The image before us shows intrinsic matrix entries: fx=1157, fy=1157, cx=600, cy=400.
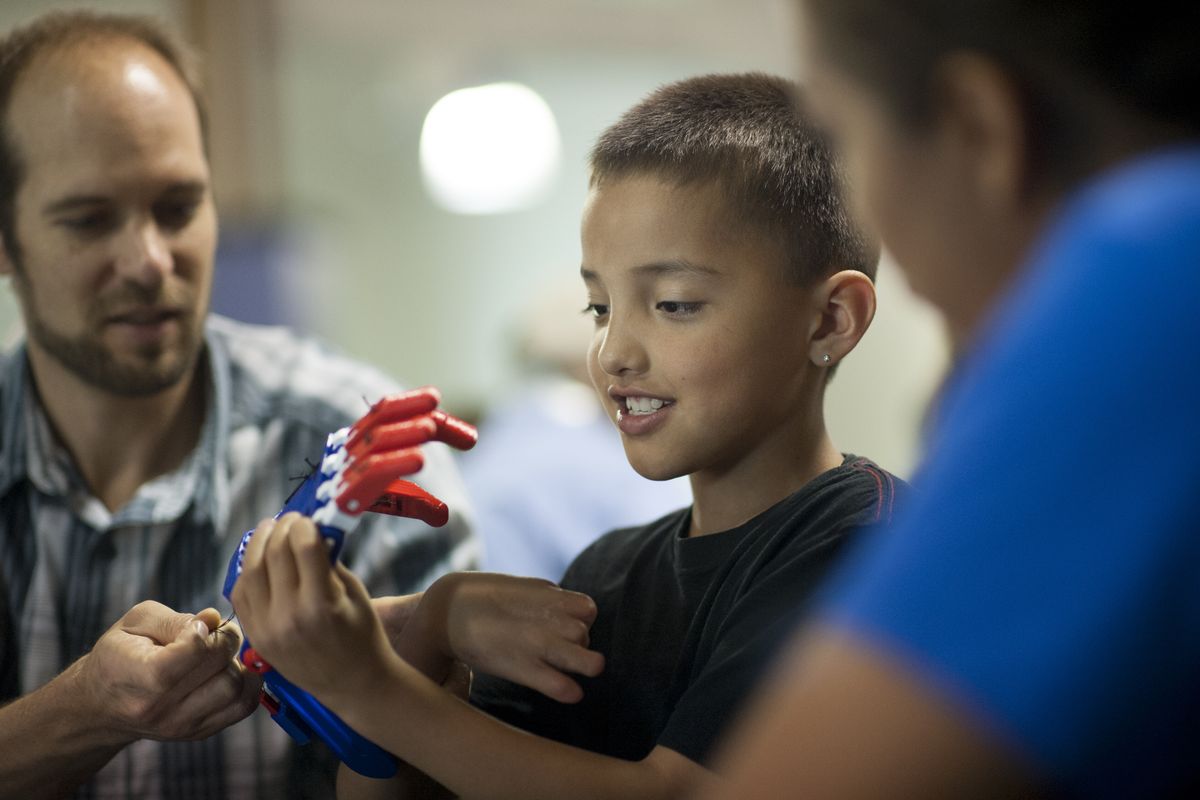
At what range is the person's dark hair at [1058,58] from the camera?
0.47 m

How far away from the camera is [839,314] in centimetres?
88

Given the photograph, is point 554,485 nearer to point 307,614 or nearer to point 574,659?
point 574,659

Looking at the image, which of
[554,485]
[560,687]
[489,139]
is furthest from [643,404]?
[489,139]

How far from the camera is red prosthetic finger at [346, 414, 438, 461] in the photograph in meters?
0.67

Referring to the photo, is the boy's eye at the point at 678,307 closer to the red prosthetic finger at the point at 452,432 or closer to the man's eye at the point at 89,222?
the red prosthetic finger at the point at 452,432

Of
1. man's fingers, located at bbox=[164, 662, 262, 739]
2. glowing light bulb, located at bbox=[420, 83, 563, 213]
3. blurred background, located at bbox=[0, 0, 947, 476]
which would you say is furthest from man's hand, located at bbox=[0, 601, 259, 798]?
glowing light bulb, located at bbox=[420, 83, 563, 213]

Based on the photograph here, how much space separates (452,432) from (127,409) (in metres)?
0.79

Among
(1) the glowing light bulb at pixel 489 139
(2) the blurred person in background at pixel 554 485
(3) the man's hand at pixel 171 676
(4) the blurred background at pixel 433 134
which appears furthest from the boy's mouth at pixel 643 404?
(1) the glowing light bulb at pixel 489 139

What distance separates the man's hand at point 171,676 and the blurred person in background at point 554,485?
1.19m

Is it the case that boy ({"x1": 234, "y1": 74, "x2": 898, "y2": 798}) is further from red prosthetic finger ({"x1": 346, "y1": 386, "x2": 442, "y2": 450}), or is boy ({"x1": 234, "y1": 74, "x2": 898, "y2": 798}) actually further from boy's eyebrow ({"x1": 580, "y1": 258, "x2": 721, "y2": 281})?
red prosthetic finger ({"x1": 346, "y1": 386, "x2": 442, "y2": 450})

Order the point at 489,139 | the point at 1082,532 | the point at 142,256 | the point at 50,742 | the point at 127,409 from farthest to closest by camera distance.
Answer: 1. the point at 489,139
2. the point at 127,409
3. the point at 142,256
4. the point at 50,742
5. the point at 1082,532

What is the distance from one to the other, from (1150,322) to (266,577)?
490mm

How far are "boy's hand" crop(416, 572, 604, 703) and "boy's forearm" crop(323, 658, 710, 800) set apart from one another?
97 millimetres

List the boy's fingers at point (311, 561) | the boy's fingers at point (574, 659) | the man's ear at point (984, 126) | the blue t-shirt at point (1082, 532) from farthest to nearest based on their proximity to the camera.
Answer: the boy's fingers at point (574, 659) → the boy's fingers at point (311, 561) → the man's ear at point (984, 126) → the blue t-shirt at point (1082, 532)
